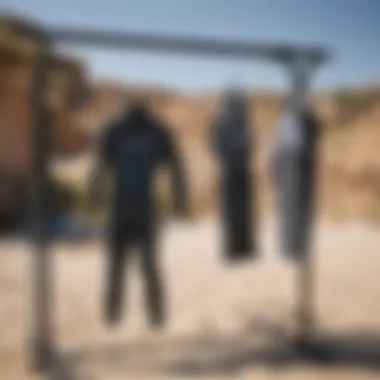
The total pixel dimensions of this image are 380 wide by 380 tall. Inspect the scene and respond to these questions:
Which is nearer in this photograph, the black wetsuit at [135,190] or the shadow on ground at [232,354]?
the black wetsuit at [135,190]

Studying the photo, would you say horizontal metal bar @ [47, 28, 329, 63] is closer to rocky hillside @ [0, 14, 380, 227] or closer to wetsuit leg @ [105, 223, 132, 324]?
rocky hillside @ [0, 14, 380, 227]

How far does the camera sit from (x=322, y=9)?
58.2 inches

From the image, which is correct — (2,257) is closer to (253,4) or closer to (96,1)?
(96,1)

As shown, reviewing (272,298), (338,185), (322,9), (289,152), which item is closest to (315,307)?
(272,298)

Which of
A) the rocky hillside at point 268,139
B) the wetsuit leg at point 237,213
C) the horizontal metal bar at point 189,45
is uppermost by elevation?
the horizontal metal bar at point 189,45

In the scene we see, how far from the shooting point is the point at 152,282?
135cm

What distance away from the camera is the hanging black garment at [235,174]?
1383mm

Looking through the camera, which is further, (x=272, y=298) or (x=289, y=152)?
(x=272, y=298)

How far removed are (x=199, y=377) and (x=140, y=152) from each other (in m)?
0.48

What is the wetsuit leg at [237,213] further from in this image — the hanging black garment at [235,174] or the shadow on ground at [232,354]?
the shadow on ground at [232,354]

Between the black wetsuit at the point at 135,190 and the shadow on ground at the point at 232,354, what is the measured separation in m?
0.11

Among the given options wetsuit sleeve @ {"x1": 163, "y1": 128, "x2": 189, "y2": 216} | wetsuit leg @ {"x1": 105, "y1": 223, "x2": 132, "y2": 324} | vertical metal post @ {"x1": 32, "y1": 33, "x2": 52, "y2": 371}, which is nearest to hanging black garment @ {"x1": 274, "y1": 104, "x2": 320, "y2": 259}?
wetsuit sleeve @ {"x1": 163, "y1": 128, "x2": 189, "y2": 216}

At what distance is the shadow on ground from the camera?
1417mm

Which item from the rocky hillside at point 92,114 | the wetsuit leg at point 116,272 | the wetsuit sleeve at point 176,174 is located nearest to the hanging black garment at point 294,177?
the rocky hillside at point 92,114
